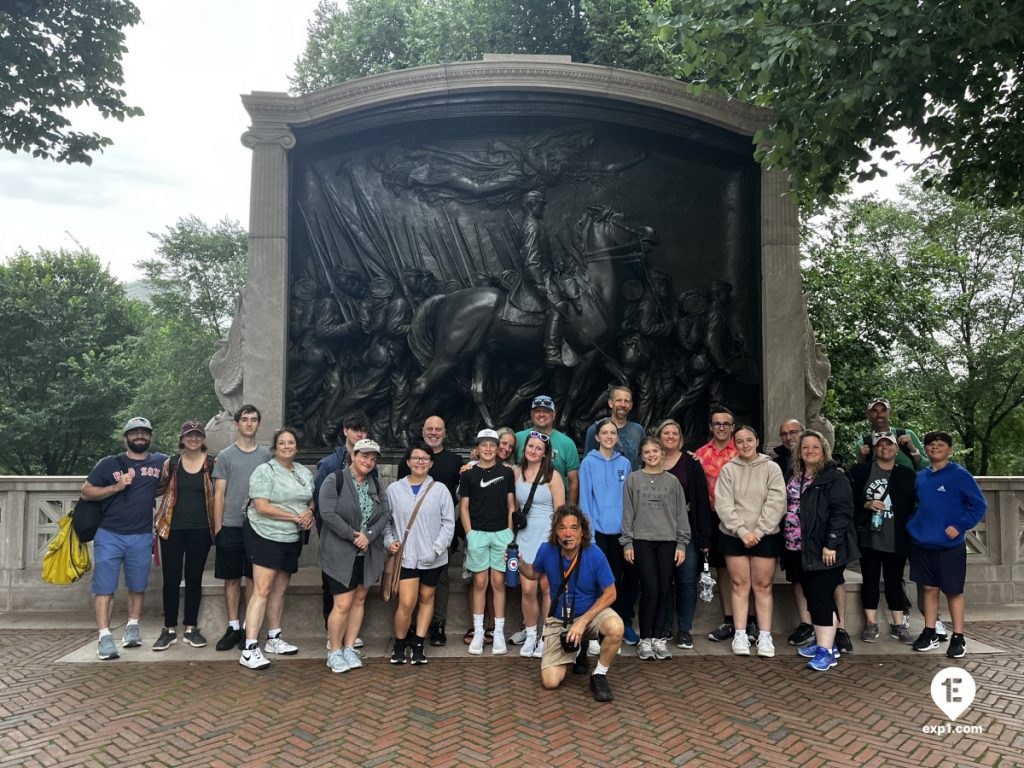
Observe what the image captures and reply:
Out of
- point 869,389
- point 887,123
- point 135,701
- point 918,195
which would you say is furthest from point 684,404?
point 918,195

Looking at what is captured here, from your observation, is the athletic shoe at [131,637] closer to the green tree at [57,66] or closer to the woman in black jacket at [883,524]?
the woman in black jacket at [883,524]

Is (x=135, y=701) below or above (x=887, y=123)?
below

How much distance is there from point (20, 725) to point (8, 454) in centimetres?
3222

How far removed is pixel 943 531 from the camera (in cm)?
628

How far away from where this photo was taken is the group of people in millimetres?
5902

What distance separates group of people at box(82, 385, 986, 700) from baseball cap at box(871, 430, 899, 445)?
0.09ft

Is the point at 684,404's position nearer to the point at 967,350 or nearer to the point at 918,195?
the point at 967,350

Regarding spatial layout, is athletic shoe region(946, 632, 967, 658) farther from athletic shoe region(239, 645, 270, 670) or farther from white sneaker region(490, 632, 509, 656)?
athletic shoe region(239, 645, 270, 670)

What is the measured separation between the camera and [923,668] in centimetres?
593

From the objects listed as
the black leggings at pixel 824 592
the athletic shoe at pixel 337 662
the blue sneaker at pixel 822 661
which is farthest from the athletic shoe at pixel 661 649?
the athletic shoe at pixel 337 662

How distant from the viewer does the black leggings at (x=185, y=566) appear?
20.7 ft

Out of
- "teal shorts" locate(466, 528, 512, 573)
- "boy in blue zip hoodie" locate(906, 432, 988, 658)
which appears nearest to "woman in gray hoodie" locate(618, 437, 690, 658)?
"teal shorts" locate(466, 528, 512, 573)

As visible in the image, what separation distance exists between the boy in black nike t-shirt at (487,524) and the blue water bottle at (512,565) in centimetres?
6

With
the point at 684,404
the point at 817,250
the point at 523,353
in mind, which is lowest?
the point at 684,404
